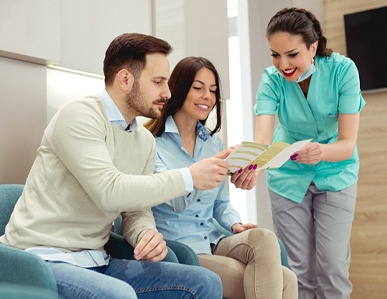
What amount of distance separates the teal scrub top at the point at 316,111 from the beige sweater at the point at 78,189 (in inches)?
43.3

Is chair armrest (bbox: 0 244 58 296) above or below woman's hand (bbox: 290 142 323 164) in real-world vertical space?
below

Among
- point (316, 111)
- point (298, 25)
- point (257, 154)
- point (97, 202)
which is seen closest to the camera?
point (97, 202)

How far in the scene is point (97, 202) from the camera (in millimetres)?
1476

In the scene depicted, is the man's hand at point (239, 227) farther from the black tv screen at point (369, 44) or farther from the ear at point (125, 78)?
the black tv screen at point (369, 44)

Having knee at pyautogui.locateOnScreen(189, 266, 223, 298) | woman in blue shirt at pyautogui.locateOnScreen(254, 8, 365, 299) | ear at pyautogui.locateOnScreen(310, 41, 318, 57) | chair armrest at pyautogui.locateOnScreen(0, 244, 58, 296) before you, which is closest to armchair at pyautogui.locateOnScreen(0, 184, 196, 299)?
chair armrest at pyautogui.locateOnScreen(0, 244, 58, 296)

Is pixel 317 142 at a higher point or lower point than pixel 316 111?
lower

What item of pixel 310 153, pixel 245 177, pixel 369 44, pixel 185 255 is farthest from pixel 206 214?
pixel 369 44

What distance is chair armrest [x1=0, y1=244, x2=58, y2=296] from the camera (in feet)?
4.25

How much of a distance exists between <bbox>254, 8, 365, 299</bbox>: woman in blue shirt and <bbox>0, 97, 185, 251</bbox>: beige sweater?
1086mm

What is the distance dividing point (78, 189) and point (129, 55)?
1.55 feet

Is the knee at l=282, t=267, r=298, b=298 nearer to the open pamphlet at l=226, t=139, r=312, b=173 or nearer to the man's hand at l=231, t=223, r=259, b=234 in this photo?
the man's hand at l=231, t=223, r=259, b=234

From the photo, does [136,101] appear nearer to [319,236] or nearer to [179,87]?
[179,87]

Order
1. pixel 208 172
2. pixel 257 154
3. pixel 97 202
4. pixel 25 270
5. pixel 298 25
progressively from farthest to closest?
pixel 298 25 → pixel 257 154 → pixel 208 172 → pixel 97 202 → pixel 25 270

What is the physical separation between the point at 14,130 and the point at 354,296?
106 inches
